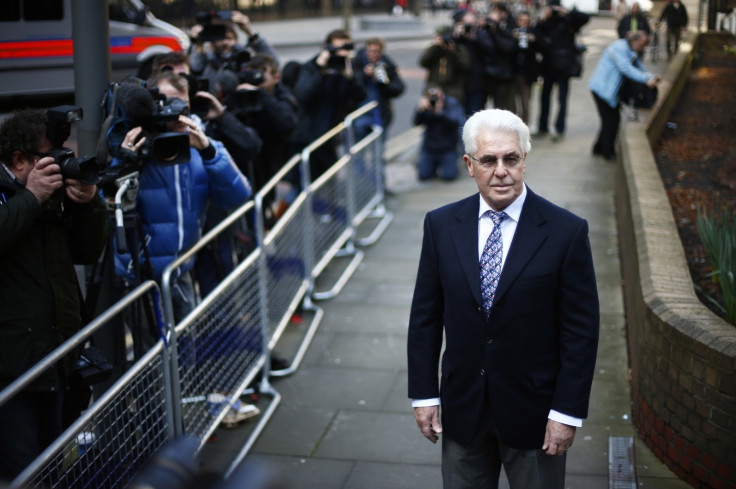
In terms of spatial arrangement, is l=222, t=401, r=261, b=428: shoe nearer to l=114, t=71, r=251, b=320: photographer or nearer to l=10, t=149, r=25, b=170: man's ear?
l=114, t=71, r=251, b=320: photographer

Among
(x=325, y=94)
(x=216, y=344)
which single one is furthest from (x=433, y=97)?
(x=216, y=344)

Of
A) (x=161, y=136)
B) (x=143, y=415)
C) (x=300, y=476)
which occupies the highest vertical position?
(x=161, y=136)

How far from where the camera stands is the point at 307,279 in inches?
311

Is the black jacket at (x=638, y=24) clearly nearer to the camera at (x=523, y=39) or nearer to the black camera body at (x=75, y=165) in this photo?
the camera at (x=523, y=39)

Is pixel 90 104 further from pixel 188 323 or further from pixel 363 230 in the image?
pixel 363 230

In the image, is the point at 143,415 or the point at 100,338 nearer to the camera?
the point at 143,415

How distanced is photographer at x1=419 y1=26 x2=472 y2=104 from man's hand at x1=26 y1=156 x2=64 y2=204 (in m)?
8.62

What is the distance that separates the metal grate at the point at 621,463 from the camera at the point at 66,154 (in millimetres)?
3047

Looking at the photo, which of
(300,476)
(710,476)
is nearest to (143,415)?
(300,476)

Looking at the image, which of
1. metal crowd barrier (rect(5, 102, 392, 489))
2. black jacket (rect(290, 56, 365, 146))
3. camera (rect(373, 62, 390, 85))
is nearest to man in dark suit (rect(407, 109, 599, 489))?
metal crowd barrier (rect(5, 102, 392, 489))

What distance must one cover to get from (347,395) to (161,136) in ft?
7.49

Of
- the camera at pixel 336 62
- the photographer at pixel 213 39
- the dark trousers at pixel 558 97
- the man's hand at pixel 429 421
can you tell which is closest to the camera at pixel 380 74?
the camera at pixel 336 62

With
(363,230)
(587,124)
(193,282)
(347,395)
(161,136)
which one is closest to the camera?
(161,136)

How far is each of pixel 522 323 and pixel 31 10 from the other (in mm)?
10928
